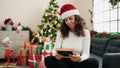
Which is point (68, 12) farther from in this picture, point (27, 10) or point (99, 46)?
point (27, 10)

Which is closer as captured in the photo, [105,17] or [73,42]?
[73,42]

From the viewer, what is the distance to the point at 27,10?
7.07m

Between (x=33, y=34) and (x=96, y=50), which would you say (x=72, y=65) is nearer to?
(x=96, y=50)

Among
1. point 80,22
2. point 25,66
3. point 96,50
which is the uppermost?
point 80,22

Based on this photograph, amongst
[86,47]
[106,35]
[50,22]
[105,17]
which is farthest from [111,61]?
[50,22]

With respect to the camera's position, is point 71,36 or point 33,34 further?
point 33,34

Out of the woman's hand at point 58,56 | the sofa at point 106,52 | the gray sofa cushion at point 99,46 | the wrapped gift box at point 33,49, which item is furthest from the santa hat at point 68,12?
the wrapped gift box at point 33,49

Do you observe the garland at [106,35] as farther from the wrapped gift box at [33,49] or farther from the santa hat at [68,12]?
the santa hat at [68,12]

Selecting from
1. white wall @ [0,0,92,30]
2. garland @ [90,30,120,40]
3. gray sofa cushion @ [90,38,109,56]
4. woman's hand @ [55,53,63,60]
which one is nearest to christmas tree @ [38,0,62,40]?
white wall @ [0,0,92,30]

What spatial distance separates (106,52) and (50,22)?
120 inches

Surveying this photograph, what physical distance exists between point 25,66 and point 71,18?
326 centimetres

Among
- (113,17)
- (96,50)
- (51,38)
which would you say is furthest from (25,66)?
(113,17)

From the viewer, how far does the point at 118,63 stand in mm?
2623

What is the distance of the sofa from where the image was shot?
8.41ft
